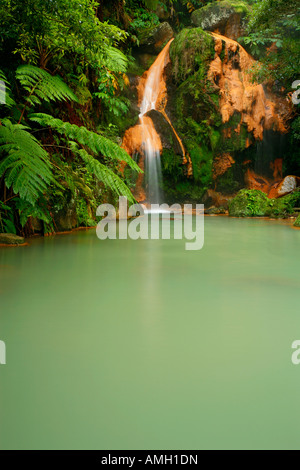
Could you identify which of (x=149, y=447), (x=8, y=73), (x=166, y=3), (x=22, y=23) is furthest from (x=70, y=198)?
(x=166, y=3)

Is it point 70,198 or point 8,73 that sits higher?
point 8,73

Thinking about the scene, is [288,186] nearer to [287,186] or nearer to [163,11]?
[287,186]

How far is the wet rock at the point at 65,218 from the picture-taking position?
486 centimetres

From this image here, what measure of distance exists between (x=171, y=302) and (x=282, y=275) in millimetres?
1018

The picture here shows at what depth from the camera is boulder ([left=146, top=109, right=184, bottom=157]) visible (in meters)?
10.6

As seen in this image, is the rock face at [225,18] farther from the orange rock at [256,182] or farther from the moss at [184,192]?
the moss at [184,192]

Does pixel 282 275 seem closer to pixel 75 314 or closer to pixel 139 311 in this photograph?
pixel 139 311

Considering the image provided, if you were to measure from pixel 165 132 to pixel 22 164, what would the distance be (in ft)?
26.3

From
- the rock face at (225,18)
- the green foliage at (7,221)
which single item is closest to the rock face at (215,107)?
the rock face at (225,18)

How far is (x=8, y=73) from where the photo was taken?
441cm

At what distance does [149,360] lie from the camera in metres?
1.19

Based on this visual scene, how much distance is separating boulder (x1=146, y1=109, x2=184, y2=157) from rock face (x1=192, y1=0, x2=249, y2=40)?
174 inches

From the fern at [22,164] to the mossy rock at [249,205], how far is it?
601cm

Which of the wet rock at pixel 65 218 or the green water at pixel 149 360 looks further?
the wet rock at pixel 65 218
